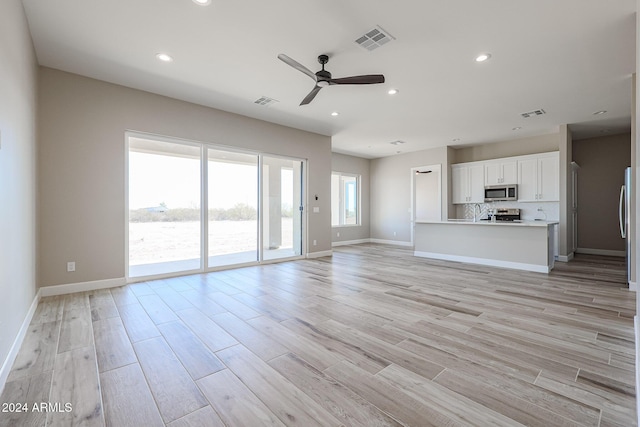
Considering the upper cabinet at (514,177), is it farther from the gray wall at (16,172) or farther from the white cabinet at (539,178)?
the gray wall at (16,172)

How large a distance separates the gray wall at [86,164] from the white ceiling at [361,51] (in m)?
0.25

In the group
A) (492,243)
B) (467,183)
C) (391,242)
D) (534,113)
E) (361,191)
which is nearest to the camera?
(534,113)

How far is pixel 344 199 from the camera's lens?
9.50m

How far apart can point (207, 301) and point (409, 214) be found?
6937 millimetres

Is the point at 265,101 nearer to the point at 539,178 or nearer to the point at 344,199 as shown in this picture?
the point at 344,199

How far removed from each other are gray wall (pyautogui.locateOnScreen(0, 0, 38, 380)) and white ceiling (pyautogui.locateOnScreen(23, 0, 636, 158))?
503mm

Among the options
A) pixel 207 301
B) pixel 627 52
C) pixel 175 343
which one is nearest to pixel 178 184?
pixel 207 301

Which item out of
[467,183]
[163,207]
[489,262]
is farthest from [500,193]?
[163,207]

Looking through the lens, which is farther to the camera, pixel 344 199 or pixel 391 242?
pixel 344 199

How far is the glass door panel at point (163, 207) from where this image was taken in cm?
445

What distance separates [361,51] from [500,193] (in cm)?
586

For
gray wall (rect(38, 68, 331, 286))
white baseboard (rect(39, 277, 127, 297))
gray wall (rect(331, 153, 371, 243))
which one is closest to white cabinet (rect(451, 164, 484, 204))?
gray wall (rect(331, 153, 371, 243))

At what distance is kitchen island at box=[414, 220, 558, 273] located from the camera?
4.99 meters

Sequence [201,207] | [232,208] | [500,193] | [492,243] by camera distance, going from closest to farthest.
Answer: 1. [201,207]
2. [232,208]
3. [492,243]
4. [500,193]
